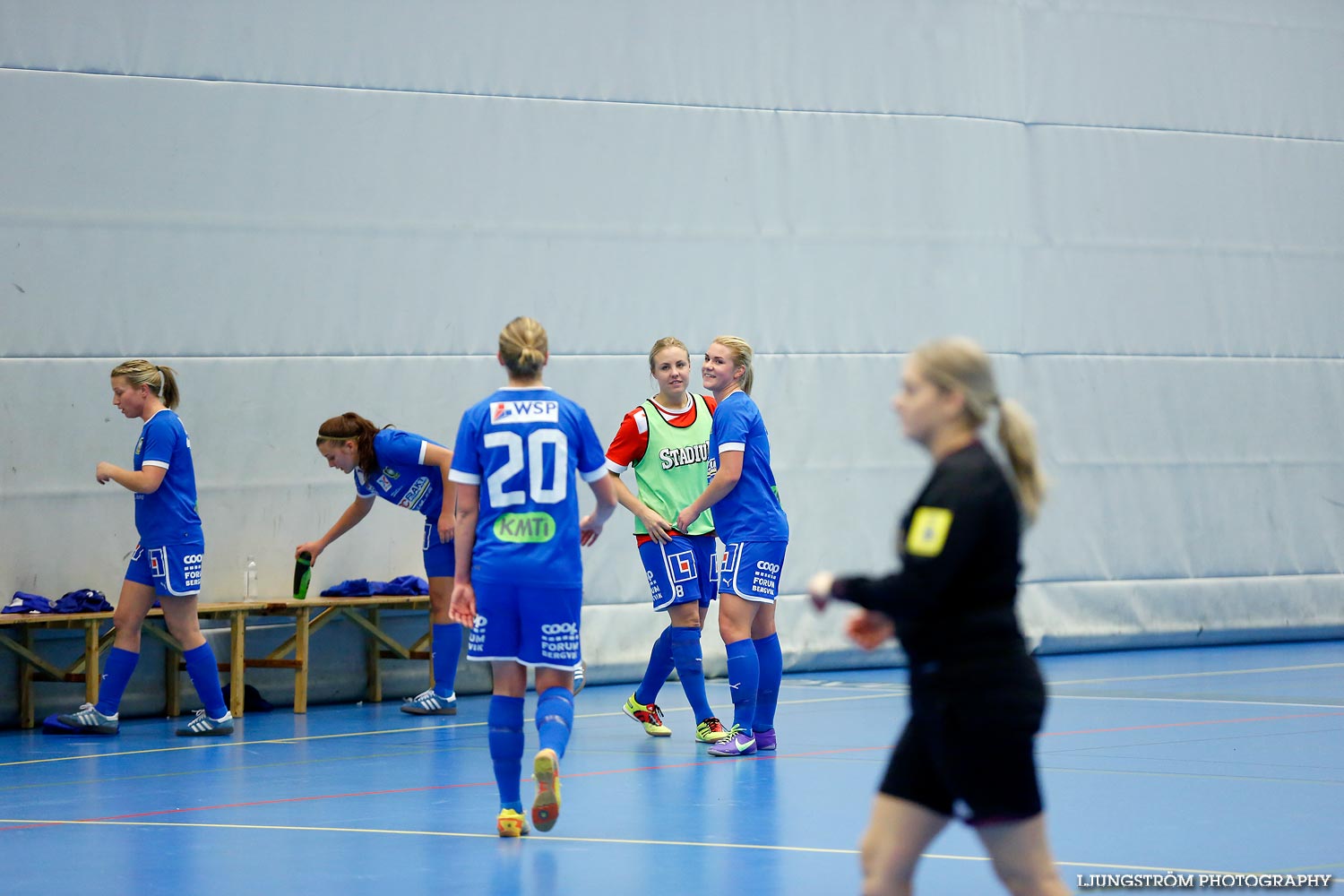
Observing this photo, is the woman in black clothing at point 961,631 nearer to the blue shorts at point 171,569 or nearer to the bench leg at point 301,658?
the blue shorts at point 171,569

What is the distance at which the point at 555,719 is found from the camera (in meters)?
5.54

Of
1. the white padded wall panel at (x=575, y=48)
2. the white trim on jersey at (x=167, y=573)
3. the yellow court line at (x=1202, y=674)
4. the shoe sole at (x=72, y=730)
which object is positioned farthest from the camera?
the yellow court line at (x=1202, y=674)

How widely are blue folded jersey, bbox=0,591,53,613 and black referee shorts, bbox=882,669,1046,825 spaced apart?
7.16m

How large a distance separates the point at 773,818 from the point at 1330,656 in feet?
26.1

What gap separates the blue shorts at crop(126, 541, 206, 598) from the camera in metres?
8.45

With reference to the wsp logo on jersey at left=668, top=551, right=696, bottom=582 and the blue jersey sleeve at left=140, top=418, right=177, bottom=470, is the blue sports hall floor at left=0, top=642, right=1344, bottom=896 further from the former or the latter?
the blue jersey sleeve at left=140, top=418, right=177, bottom=470

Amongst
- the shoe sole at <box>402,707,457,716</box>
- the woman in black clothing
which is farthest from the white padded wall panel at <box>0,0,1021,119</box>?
the woman in black clothing

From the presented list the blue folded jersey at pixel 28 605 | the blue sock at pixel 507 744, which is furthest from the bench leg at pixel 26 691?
the blue sock at pixel 507 744

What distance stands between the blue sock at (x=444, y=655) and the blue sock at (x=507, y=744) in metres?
4.00

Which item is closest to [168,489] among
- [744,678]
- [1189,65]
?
[744,678]

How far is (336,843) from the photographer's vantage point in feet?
18.2

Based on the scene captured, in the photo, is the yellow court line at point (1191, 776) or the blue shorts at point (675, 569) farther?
the blue shorts at point (675, 569)

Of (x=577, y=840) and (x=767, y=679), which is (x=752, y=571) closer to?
(x=767, y=679)

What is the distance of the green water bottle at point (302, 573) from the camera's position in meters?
9.51
